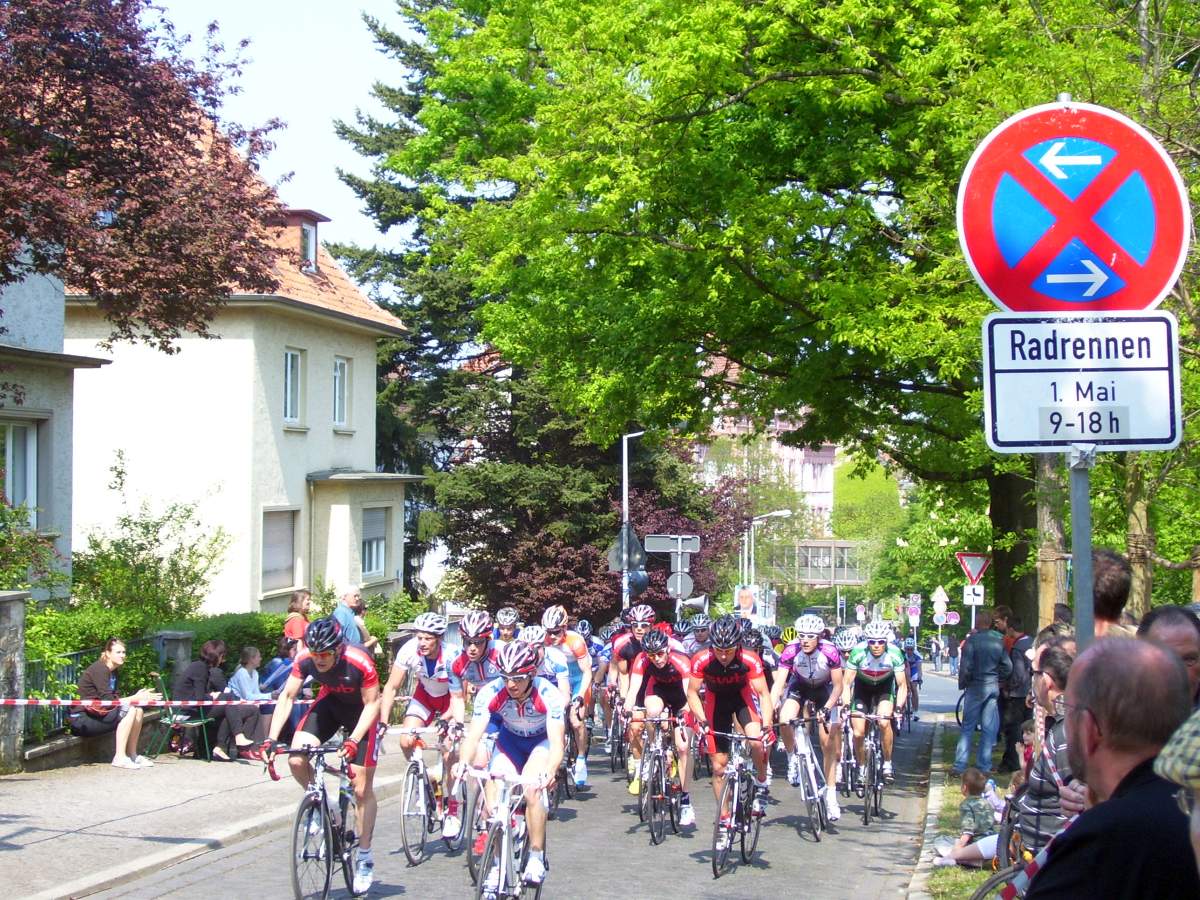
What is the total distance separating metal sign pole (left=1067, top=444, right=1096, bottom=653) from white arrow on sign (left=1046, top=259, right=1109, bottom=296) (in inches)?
20.3

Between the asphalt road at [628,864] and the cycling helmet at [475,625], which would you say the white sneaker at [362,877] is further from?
the cycling helmet at [475,625]

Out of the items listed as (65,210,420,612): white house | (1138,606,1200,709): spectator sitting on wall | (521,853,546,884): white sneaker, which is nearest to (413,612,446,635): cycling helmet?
(521,853,546,884): white sneaker

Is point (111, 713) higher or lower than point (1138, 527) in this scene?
lower

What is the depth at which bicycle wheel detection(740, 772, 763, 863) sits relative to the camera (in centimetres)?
1188

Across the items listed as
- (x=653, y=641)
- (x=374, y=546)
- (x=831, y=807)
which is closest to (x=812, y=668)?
(x=831, y=807)

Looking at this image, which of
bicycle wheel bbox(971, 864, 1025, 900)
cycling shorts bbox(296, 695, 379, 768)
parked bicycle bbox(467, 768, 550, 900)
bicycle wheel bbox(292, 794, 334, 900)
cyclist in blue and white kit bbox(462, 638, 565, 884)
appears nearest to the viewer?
bicycle wheel bbox(971, 864, 1025, 900)

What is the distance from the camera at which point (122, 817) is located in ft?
42.4

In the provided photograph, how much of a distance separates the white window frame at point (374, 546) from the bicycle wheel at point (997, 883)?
27781 millimetres

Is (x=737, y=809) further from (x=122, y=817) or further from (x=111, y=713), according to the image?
(x=111, y=713)

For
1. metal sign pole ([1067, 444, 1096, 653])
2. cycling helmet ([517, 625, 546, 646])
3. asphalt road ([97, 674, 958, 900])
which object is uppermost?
metal sign pole ([1067, 444, 1096, 653])

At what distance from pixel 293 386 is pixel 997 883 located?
26.5 meters

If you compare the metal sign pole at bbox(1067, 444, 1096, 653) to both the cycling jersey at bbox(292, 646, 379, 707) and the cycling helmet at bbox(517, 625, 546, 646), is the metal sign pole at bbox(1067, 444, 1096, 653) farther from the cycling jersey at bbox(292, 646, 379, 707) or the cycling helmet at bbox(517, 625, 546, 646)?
the cycling helmet at bbox(517, 625, 546, 646)

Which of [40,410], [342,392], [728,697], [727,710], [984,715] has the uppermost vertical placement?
[342,392]

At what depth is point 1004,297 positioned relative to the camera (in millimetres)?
4293
